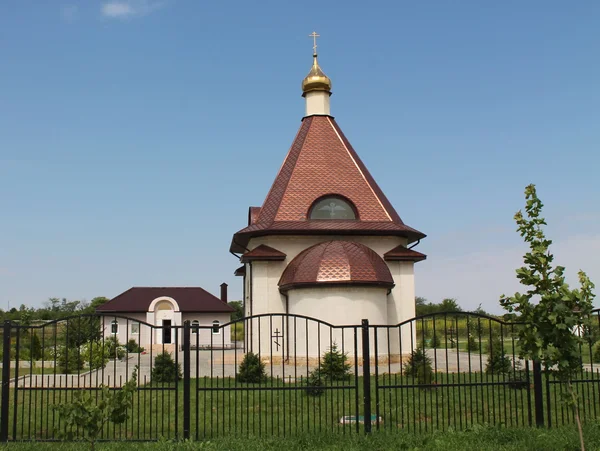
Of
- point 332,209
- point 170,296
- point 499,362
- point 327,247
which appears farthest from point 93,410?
point 170,296

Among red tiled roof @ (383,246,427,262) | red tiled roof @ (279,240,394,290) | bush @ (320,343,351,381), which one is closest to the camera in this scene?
bush @ (320,343,351,381)

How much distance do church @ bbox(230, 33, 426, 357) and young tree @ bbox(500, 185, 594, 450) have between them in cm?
1057

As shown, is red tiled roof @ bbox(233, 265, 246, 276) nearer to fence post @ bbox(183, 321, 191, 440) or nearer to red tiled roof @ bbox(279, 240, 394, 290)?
red tiled roof @ bbox(279, 240, 394, 290)

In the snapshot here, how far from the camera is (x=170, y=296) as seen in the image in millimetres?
36250

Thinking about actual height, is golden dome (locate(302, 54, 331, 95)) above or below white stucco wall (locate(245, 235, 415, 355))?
above

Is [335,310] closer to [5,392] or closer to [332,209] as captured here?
[332,209]

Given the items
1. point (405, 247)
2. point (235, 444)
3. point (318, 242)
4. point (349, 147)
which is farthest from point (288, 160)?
point (235, 444)

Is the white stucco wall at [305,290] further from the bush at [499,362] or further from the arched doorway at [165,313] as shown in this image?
the arched doorway at [165,313]

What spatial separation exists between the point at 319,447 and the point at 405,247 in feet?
43.6

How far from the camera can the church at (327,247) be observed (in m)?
16.5

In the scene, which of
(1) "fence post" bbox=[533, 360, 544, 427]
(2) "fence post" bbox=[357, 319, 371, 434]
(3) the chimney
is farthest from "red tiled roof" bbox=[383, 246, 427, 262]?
(3) the chimney

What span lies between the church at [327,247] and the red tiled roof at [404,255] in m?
0.03

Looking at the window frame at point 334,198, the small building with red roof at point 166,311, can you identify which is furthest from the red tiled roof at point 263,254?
the small building with red roof at point 166,311

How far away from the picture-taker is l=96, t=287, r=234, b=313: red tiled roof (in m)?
34.4
